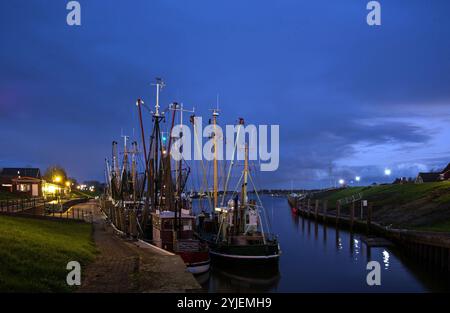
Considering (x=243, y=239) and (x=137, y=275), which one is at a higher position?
(x=137, y=275)

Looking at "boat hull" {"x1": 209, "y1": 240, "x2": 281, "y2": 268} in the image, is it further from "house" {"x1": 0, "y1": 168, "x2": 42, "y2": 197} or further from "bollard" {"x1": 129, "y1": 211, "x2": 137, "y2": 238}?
"house" {"x1": 0, "y1": 168, "x2": 42, "y2": 197}

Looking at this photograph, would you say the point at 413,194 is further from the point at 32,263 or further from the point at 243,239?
the point at 32,263

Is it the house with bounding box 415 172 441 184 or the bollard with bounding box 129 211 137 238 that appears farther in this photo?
the house with bounding box 415 172 441 184

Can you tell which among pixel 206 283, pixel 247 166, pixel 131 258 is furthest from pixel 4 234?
pixel 247 166

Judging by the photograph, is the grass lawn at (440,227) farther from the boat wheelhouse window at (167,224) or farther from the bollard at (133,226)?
the bollard at (133,226)

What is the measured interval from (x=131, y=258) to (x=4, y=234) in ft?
21.6

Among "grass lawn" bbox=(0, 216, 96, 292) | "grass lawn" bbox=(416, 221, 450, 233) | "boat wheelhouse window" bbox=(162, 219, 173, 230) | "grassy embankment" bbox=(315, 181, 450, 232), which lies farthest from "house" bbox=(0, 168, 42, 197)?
"grass lawn" bbox=(416, 221, 450, 233)

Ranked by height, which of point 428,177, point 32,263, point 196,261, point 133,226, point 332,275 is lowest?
point 332,275

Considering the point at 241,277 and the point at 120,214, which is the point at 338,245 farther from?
the point at 120,214

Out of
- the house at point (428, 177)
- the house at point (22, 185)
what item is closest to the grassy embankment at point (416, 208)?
the house at point (428, 177)

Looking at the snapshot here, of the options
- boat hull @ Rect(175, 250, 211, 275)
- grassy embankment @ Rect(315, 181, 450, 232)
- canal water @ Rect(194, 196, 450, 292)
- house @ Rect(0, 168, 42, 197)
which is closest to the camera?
boat hull @ Rect(175, 250, 211, 275)

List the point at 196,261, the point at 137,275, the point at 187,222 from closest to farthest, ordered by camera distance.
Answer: the point at 137,275
the point at 196,261
the point at 187,222

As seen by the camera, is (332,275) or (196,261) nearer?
(196,261)

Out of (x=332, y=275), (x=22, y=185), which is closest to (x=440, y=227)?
(x=332, y=275)
